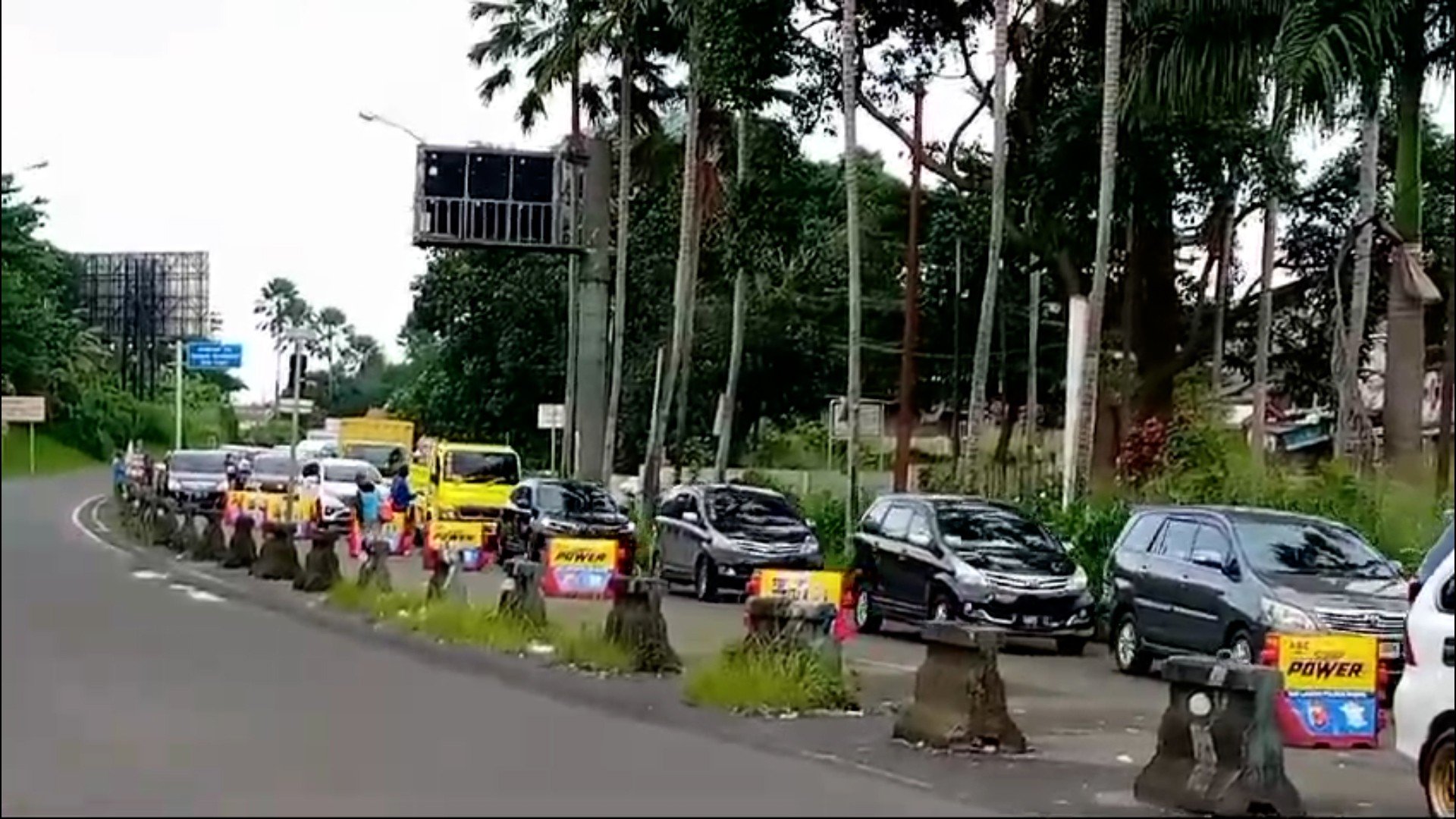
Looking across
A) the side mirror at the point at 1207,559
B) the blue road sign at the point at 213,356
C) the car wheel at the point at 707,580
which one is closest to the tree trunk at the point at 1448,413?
the blue road sign at the point at 213,356

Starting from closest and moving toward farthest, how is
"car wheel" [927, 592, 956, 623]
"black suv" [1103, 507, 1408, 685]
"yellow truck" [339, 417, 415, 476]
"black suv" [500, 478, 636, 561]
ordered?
"black suv" [1103, 507, 1408, 685], "car wheel" [927, 592, 956, 623], "yellow truck" [339, 417, 415, 476], "black suv" [500, 478, 636, 561]

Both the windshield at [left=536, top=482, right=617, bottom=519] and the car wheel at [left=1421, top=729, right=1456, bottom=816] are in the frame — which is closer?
the car wheel at [left=1421, top=729, right=1456, bottom=816]

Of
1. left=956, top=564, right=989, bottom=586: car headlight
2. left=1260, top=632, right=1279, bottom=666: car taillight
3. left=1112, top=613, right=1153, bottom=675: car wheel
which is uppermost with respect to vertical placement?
left=1260, top=632, right=1279, bottom=666: car taillight

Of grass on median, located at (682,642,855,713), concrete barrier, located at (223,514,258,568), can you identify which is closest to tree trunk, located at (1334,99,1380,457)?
grass on median, located at (682,642,855,713)

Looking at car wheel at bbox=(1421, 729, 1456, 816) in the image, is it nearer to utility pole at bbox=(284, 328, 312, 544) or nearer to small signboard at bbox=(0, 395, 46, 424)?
utility pole at bbox=(284, 328, 312, 544)

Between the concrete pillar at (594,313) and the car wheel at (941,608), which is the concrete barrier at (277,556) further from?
the concrete pillar at (594,313)

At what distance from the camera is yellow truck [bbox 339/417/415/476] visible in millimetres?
24438

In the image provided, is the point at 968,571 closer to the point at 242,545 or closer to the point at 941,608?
the point at 941,608

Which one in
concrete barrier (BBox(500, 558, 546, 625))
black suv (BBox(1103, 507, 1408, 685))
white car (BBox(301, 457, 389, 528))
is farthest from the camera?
white car (BBox(301, 457, 389, 528))

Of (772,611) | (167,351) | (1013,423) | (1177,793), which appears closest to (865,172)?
(1013,423)

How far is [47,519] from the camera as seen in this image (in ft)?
22.0

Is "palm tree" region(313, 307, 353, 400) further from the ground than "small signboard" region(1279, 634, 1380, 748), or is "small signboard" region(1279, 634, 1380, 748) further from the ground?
"palm tree" region(313, 307, 353, 400)

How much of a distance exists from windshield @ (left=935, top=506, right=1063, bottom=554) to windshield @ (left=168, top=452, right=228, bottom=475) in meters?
9.92

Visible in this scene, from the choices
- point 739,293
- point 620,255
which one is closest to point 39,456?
point 620,255
